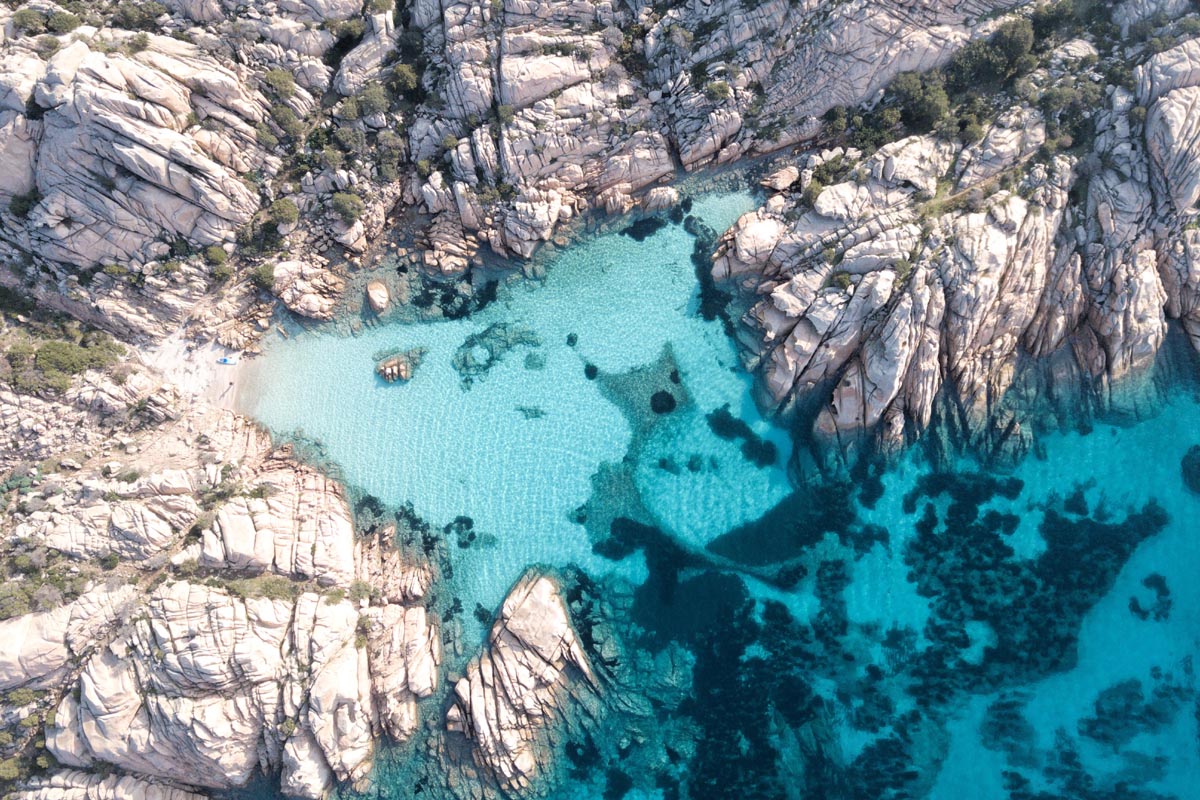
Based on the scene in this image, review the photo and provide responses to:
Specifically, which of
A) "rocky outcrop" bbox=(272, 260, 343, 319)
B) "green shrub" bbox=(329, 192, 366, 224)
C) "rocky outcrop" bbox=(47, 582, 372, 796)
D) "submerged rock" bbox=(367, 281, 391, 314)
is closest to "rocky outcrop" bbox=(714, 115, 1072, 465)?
"submerged rock" bbox=(367, 281, 391, 314)

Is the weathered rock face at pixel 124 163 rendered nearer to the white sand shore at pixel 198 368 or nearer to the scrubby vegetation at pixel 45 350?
the scrubby vegetation at pixel 45 350

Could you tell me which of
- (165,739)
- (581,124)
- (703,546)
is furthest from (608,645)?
(581,124)

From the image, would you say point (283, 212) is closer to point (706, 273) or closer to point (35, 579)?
point (35, 579)

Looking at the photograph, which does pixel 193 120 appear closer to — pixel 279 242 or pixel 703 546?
pixel 279 242

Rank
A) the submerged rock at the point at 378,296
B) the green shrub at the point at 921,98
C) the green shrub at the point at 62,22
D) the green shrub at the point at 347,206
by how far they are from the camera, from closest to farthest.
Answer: the green shrub at the point at 62,22 < the green shrub at the point at 921,98 < the green shrub at the point at 347,206 < the submerged rock at the point at 378,296

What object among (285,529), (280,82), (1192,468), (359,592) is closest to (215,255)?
(280,82)

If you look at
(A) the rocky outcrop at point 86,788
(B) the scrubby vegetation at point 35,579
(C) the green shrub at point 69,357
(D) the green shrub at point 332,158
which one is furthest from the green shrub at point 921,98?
(A) the rocky outcrop at point 86,788

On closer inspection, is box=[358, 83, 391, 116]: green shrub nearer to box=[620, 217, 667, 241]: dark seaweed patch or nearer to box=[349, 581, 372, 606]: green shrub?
box=[620, 217, 667, 241]: dark seaweed patch
